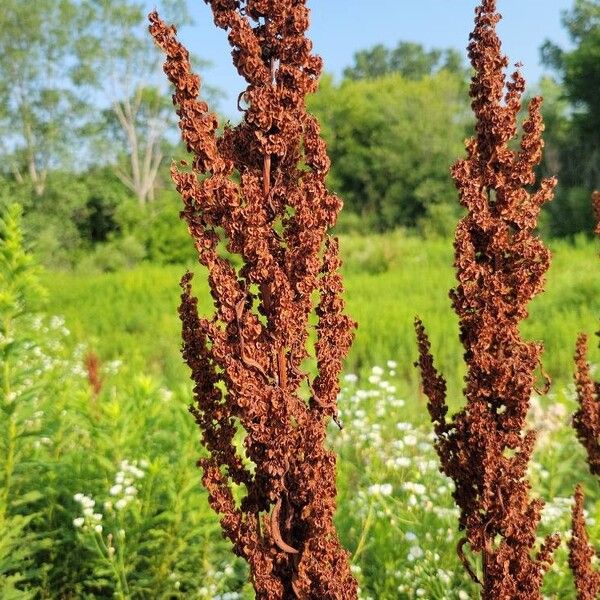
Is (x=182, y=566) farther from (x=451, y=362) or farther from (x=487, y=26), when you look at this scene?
(x=451, y=362)

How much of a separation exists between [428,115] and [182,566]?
41.0 metres

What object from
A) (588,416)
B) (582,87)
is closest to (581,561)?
(588,416)

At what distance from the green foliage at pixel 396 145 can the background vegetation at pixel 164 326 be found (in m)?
0.15

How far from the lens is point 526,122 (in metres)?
2.37

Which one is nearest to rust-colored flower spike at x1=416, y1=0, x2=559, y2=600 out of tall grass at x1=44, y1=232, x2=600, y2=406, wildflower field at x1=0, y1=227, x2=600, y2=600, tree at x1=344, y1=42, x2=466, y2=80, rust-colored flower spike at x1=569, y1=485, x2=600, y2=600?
rust-colored flower spike at x1=569, y1=485, x2=600, y2=600

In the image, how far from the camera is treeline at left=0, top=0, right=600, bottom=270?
3347 cm

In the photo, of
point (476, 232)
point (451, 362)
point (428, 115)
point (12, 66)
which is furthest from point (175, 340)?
point (428, 115)

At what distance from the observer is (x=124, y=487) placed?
409 cm

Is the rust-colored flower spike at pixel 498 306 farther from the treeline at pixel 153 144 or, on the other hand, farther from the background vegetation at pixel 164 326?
the treeline at pixel 153 144

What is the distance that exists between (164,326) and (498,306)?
11.6m

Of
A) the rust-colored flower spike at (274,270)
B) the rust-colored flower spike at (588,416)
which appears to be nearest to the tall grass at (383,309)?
the rust-colored flower spike at (588,416)

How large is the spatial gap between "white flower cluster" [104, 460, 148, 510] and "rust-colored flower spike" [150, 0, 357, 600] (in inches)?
61.8

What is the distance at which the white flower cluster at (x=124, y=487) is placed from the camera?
12.1ft

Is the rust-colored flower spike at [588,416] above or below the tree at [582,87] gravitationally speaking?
below
